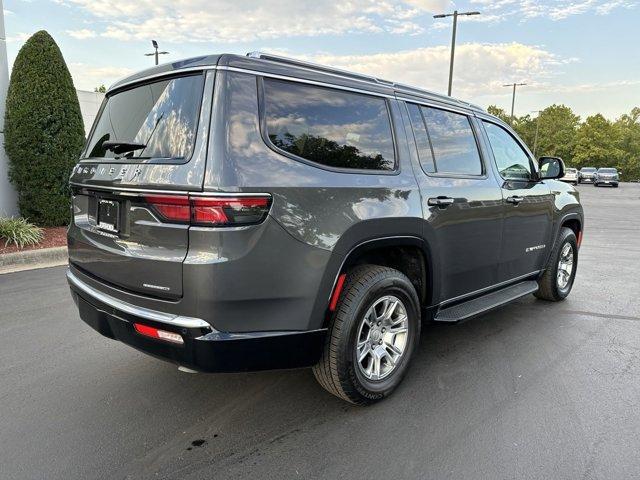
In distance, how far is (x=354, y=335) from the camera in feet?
9.56

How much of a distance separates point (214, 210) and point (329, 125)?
3.06ft

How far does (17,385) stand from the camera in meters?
3.38

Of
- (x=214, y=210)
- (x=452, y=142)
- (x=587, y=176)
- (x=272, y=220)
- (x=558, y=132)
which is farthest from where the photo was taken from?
(x=558, y=132)

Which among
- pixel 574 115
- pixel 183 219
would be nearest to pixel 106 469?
pixel 183 219

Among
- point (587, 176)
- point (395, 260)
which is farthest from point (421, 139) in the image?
point (587, 176)

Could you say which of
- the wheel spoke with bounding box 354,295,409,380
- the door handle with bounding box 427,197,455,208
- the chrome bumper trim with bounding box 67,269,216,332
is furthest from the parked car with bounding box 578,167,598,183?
the chrome bumper trim with bounding box 67,269,216,332

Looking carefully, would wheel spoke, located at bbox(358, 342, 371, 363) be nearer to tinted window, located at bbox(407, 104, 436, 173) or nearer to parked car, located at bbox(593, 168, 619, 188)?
tinted window, located at bbox(407, 104, 436, 173)

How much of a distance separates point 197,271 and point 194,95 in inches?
36.1

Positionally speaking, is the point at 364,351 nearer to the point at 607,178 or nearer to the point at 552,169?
the point at 552,169

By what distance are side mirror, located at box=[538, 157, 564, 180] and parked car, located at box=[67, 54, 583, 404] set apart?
63.0 inches

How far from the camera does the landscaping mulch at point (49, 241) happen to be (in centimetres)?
753

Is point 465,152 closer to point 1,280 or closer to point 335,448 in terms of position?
point 335,448

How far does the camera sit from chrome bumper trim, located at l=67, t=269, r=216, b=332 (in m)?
2.42

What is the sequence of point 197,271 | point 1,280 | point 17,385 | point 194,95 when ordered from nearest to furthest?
point 197,271 → point 194,95 → point 17,385 → point 1,280
